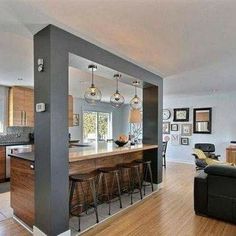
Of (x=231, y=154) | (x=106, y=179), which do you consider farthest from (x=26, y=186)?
(x=231, y=154)

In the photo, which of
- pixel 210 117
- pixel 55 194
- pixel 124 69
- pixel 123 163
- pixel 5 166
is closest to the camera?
pixel 55 194

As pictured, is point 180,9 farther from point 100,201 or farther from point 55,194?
point 100,201

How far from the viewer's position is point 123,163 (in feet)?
13.0

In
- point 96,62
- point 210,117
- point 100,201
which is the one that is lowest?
point 100,201

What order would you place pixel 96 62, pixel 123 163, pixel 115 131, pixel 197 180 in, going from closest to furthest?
1. pixel 96 62
2. pixel 197 180
3. pixel 123 163
4. pixel 115 131

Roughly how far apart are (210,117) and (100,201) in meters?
5.30

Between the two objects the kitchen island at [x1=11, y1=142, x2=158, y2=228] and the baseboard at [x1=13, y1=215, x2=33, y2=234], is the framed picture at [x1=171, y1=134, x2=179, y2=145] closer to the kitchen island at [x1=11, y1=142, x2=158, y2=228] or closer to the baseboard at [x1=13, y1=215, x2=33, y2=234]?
the kitchen island at [x1=11, y1=142, x2=158, y2=228]

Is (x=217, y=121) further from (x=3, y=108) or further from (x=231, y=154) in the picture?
(x=3, y=108)

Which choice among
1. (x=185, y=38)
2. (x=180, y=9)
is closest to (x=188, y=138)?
(x=185, y=38)

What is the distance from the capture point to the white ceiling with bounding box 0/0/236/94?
1.91 metres

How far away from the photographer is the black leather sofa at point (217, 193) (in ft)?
9.27

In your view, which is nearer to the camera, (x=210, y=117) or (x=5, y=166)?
(x=5, y=166)

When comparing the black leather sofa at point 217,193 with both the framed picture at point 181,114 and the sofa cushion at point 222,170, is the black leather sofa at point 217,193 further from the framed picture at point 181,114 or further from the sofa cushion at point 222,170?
the framed picture at point 181,114

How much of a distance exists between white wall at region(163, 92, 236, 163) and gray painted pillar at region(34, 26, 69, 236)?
238 inches
